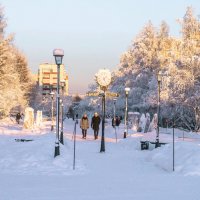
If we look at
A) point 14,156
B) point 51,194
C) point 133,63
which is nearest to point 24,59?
point 133,63

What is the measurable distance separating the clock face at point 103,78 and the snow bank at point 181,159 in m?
5.79

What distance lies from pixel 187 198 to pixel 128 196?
3.68ft

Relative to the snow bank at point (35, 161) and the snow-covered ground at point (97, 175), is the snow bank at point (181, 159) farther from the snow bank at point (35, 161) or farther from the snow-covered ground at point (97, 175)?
the snow bank at point (35, 161)

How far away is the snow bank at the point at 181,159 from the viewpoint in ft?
41.4

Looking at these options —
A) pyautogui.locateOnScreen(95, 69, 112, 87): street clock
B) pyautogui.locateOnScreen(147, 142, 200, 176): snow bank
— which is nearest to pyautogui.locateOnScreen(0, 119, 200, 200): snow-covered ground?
pyautogui.locateOnScreen(147, 142, 200, 176): snow bank

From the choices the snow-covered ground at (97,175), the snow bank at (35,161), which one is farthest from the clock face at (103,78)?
the snow bank at (35,161)

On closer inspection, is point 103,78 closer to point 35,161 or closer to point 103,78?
point 103,78

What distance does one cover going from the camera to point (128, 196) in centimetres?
878

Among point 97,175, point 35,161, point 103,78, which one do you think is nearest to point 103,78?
point 103,78

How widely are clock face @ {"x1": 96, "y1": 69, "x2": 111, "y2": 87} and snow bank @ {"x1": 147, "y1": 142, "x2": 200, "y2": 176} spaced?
5.79 metres

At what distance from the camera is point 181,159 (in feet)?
45.0

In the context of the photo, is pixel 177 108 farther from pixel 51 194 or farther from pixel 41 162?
pixel 51 194

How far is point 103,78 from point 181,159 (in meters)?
8.99

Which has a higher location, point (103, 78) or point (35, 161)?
point (103, 78)
